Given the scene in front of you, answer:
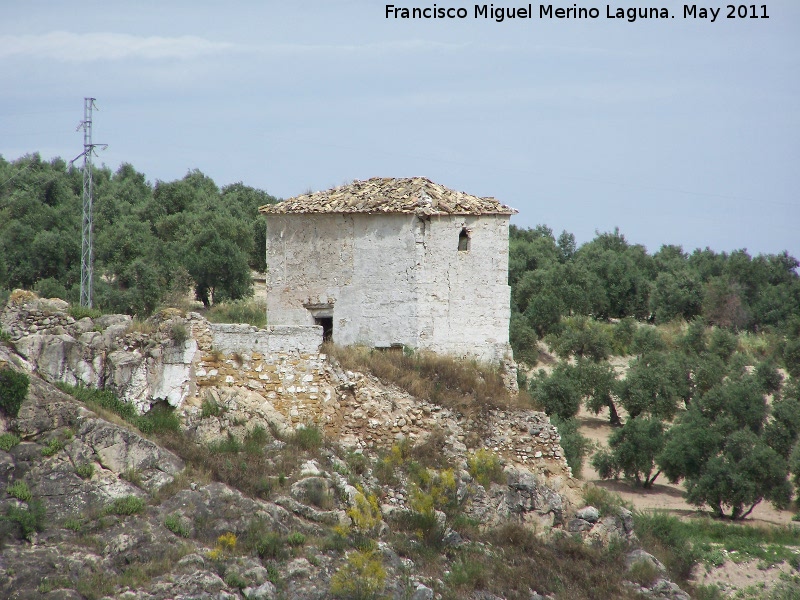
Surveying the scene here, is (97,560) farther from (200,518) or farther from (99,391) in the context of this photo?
(99,391)

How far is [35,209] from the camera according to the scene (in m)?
41.9

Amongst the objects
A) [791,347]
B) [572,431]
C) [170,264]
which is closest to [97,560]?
[572,431]

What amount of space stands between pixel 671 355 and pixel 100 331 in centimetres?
2720

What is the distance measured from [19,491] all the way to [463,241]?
923 cm

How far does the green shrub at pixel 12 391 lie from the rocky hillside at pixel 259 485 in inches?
2.3

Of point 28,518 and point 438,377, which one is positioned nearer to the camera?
point 28,518

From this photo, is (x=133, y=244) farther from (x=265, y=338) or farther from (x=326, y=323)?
(x=265, y=338)

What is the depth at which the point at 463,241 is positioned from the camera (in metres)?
19.5

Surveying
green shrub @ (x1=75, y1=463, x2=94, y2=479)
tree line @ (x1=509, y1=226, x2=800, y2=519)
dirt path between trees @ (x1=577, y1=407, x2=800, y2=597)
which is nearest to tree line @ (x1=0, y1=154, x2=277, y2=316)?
tree line @ (x1=509, y1=226, x2=800, y2=519)

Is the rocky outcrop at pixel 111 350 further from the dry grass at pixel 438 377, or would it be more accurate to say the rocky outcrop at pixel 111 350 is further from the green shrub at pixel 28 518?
the green shrub at pixel 28 518

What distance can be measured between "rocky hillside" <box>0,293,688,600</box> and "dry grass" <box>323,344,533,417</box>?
0.61 ft

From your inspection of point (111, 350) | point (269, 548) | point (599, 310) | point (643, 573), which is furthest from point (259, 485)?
point (599, 310)

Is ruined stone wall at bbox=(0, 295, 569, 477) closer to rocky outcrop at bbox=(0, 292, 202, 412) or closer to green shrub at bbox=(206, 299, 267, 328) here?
rocky outcrop at bbox=(0, 292, 202, 412)

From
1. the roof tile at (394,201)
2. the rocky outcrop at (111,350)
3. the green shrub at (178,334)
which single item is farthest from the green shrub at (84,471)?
the roof tile at (394,201)
